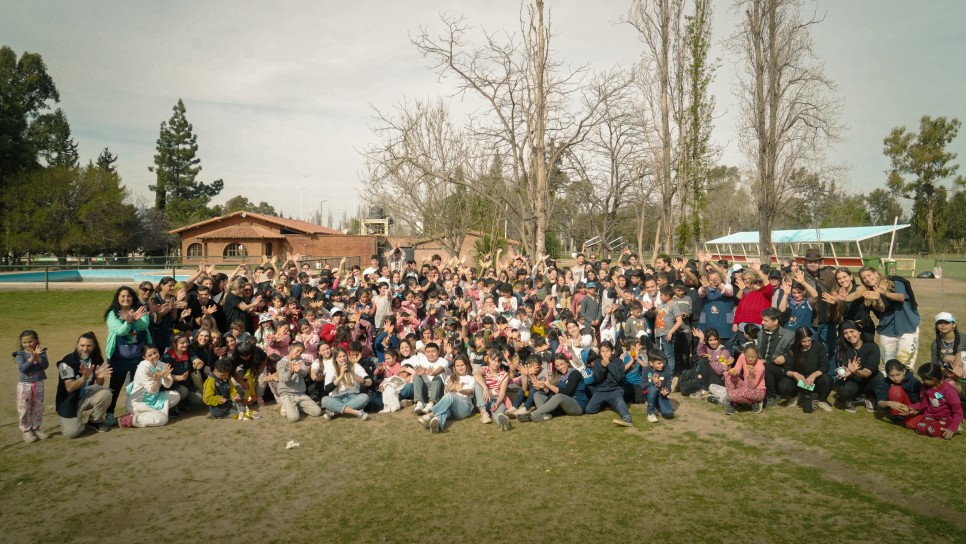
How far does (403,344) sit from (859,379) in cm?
584

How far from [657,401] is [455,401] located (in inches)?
100

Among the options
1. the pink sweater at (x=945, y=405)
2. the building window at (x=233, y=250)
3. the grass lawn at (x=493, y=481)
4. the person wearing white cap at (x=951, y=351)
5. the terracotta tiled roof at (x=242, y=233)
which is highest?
the terracotta tiled roof at (x=242, y=233)

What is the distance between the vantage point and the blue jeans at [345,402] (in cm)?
686

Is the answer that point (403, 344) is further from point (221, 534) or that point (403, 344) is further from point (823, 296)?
point (823, 296)

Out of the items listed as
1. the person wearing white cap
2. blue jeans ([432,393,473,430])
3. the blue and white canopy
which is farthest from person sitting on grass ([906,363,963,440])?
the blue and white canopy

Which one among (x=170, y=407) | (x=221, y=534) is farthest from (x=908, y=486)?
(x=170, y=407)

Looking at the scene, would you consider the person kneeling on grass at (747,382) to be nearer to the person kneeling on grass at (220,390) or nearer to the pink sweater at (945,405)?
the pink sweater at (945,405)

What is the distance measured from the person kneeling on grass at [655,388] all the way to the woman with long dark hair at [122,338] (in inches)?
253

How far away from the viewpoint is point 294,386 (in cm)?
698

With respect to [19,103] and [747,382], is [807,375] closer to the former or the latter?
[747,382]

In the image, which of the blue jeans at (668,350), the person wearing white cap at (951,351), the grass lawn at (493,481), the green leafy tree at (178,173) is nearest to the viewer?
the grass lawn at (493,481)

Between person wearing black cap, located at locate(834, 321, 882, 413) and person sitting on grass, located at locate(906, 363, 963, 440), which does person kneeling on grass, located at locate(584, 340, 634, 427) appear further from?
person sitting on grass, located at locate(906, 363, 963, 440)

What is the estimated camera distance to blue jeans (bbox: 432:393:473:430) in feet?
21.4

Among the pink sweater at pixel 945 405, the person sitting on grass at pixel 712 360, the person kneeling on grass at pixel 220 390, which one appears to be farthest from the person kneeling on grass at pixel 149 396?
the pink sweater at pixel 945 405
